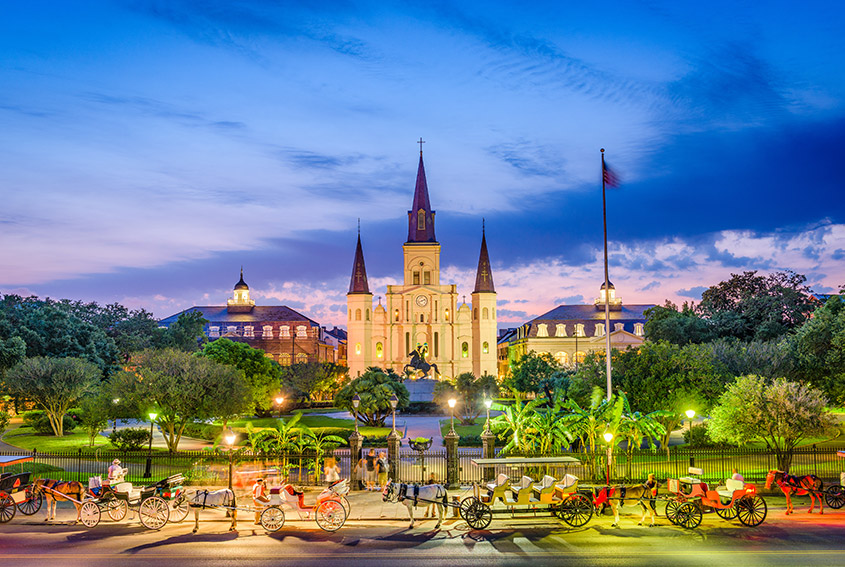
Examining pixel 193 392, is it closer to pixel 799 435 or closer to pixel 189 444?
pixel 189 444

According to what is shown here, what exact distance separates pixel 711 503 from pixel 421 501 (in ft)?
24.2

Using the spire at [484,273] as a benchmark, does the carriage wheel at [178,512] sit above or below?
below

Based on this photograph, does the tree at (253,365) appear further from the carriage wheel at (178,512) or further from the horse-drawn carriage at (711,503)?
the horse-drawn carriage at (711,503)

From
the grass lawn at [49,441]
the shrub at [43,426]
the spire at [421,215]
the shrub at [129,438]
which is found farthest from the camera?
the spire at [421,215]

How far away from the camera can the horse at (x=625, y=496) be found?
17297 mm

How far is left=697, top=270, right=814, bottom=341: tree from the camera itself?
5766 centimetres

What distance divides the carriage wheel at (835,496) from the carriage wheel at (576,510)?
7227 mm

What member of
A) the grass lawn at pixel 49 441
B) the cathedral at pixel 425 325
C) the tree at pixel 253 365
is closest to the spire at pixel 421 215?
the cathedral at pixel 425 325

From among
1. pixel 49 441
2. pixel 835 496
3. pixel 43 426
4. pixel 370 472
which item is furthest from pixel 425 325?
A: pixel 835 496

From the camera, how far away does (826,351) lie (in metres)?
36.7

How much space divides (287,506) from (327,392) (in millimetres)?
64717

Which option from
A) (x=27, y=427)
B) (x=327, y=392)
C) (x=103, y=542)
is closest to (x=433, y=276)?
(x=327, y=392)

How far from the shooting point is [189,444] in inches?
1534

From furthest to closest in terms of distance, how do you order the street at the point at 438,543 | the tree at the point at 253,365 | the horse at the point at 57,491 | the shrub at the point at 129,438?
the tree at the point at 253,365 < the shrub at the point at 129,438 < the horse at the point at 57,491 < the street at the point at 438,543
